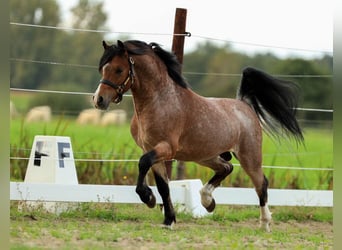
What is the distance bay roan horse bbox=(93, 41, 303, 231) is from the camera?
5667 millimetres

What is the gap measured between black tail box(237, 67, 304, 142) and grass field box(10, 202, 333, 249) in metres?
1.02

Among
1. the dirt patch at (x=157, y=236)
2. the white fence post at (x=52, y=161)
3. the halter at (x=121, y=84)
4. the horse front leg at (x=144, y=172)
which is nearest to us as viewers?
the dirt patch at (x=157, y=236)

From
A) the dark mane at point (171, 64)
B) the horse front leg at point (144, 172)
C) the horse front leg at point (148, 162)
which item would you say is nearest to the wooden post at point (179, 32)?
the dark mane at point (171, 64)

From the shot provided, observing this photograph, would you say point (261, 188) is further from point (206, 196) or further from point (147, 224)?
point (147, 224)

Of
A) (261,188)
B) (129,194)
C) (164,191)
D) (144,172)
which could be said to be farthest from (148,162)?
(261,188)

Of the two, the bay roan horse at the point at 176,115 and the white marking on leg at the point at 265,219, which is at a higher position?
the bay roan horse at the point at 176,115

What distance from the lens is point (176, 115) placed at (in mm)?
5898

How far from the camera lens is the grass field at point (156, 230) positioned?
4992mm

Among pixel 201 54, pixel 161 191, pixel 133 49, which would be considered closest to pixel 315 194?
pixel 161 191

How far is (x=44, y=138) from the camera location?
6.74 metres

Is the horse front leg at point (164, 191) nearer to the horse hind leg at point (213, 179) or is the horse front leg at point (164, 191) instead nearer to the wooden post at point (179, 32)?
the horse hind leg at point (213, 179)

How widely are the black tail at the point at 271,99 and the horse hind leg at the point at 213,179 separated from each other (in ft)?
2.25

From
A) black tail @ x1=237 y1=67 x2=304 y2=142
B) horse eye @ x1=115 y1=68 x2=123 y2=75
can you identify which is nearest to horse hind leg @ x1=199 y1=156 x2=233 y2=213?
black tail @ x1=237 y1=67 x2=304 y2=142

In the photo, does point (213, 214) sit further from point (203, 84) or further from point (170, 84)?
point (203, 84)
